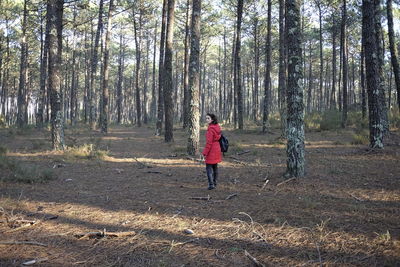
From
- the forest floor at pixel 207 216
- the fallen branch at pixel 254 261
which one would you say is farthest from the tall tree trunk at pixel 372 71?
the fallen branch at pixel 254 261

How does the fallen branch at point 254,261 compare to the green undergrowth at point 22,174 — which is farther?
the green undergrowth at point 22,174

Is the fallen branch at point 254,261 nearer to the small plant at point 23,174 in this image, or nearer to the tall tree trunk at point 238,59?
the small plant at point 23,174

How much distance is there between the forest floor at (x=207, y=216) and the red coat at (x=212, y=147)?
2.47 feet

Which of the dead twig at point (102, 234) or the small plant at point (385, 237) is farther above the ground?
the small plant at point (385, 237)

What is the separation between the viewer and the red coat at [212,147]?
239 inches

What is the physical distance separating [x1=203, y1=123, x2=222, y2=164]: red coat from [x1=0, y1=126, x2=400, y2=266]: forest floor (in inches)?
29.6

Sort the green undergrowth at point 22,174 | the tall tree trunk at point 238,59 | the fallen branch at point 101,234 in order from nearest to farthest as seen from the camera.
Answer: the fallen branch at point 101,234, the green undergrowth at point 22,174, the tall tree trunk at point 238,59

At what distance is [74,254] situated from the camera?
131 inches

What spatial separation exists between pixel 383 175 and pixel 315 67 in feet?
143

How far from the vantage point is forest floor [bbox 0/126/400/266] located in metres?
3.22

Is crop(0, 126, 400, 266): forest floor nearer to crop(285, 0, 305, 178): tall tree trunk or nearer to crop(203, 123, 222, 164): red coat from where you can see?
crop(285, 0, 305, 178): tall tree trunk

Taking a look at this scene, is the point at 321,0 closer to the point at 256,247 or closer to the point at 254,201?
the point at 254,201

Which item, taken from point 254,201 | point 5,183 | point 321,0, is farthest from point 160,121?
point 321,0

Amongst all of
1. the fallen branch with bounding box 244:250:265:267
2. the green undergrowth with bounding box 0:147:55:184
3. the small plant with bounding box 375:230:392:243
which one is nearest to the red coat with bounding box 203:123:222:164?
the fallen branch with bounding box 244:250:265:267
